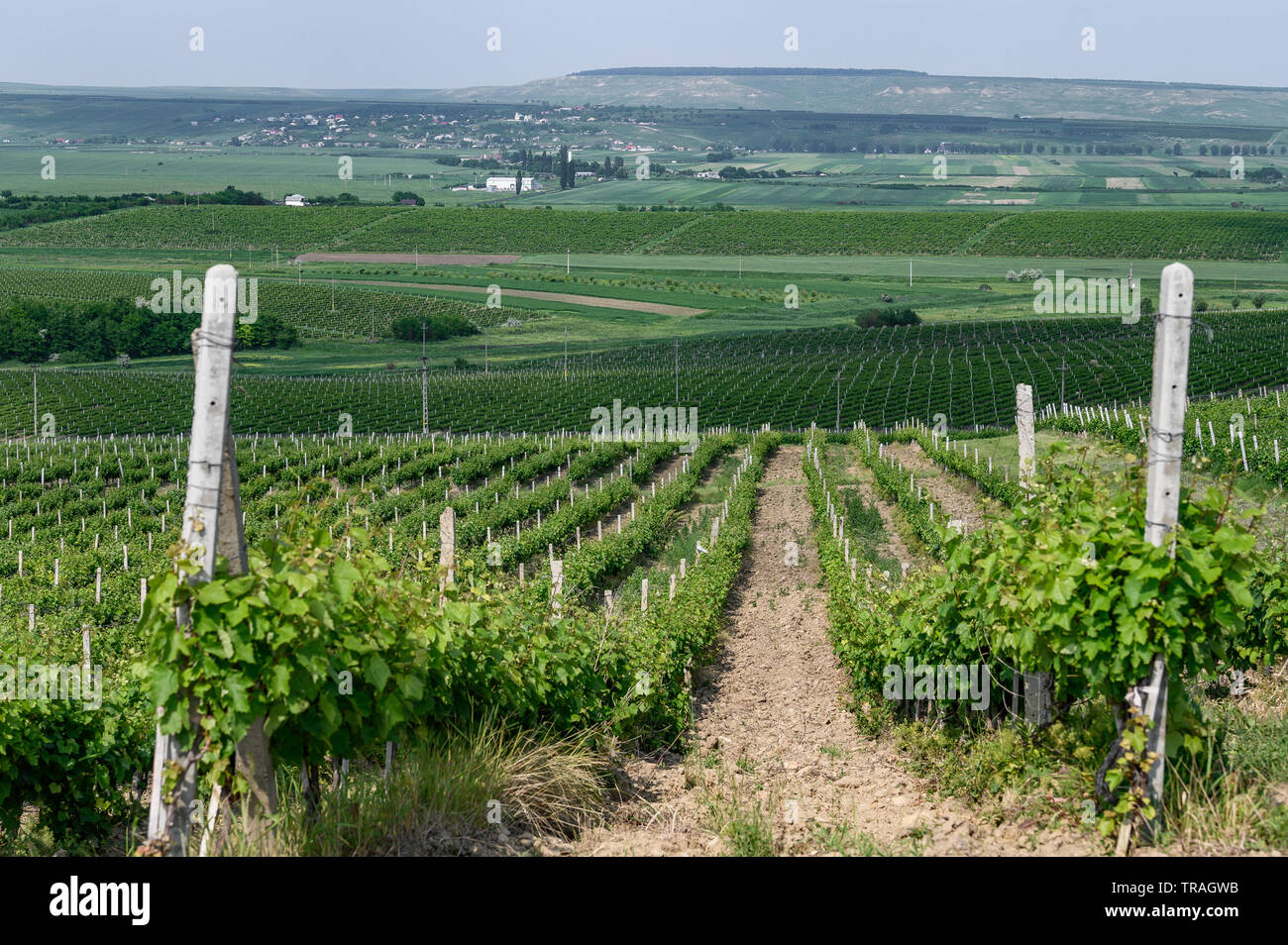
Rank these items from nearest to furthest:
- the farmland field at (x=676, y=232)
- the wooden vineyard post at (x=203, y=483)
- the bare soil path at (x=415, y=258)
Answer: the wooden vineyard post at (x=203, y=483)
the farmland field at (x=676, y=232)
the bare soil path at (x=415, y=258)

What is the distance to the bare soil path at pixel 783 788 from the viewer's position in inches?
258

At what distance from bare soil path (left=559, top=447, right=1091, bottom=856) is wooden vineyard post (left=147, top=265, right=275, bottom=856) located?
1934mm

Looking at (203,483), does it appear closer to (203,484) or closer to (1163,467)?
(203,484)

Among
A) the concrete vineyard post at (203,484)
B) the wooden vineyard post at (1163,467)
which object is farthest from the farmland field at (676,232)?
the concrete vineyard post at (203,484)

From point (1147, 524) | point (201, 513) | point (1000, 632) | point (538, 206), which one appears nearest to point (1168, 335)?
point (1147, 524)

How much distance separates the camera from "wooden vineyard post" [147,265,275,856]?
5.39 metres

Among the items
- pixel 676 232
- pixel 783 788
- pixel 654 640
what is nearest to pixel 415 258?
pixel 676 232

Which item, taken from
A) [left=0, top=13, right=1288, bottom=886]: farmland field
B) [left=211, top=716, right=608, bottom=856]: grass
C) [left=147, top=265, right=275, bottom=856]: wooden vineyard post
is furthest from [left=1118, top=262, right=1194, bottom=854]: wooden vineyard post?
[left=147, top=265, right=275, bottom=856]: wooden vineyard post

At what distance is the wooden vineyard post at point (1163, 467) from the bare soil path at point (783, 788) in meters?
0.61

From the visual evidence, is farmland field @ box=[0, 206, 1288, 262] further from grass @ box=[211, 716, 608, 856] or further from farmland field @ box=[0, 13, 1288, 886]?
grass @ box=[211, 716, 608, 856]

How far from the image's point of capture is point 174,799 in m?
5.42

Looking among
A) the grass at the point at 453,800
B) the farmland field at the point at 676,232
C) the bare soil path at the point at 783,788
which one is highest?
the farmland field at the point at 676,232

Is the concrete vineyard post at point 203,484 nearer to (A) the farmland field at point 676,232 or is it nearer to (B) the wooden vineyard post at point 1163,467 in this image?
(B) the wooden vineyard post at point 1163,467

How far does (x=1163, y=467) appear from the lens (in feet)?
19.5
